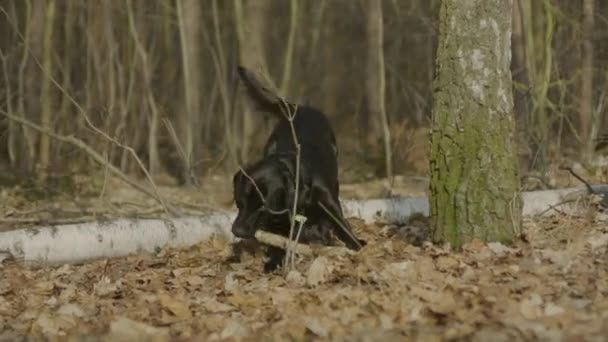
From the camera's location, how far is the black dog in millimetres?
7418

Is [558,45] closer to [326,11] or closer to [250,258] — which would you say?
[250,258]

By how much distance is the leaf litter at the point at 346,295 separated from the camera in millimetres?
4824

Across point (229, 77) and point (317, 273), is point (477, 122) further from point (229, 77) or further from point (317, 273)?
point (229, 77)

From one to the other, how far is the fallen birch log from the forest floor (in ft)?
0.37

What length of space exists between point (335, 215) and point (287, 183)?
0.53 m

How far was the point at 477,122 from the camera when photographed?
6426mm

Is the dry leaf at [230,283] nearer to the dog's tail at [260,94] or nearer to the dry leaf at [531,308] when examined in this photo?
the dry leaf at [531,308]

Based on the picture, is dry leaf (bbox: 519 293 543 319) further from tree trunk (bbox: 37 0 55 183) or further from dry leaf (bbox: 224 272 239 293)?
tree trunk (bbox: 37 0 55 183)

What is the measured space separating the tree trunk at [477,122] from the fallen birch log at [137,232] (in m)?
1.39

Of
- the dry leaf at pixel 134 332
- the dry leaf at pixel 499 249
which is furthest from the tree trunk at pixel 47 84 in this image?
the dry leaf at pixel 134 332

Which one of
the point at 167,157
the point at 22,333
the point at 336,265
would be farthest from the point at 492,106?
the point at 167,157

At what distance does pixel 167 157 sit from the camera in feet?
65.9

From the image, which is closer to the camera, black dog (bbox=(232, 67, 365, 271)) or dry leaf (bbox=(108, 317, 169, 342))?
dry leaf (bbox=(108, 317, 169, 342))

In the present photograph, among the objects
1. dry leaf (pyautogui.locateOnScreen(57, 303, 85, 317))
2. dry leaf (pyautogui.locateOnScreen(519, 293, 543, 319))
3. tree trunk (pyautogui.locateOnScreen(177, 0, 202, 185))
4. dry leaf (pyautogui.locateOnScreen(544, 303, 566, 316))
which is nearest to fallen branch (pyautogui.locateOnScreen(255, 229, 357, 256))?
dry leaf (pyautogui.locateOnScreen(57, 303, 85, 317))
